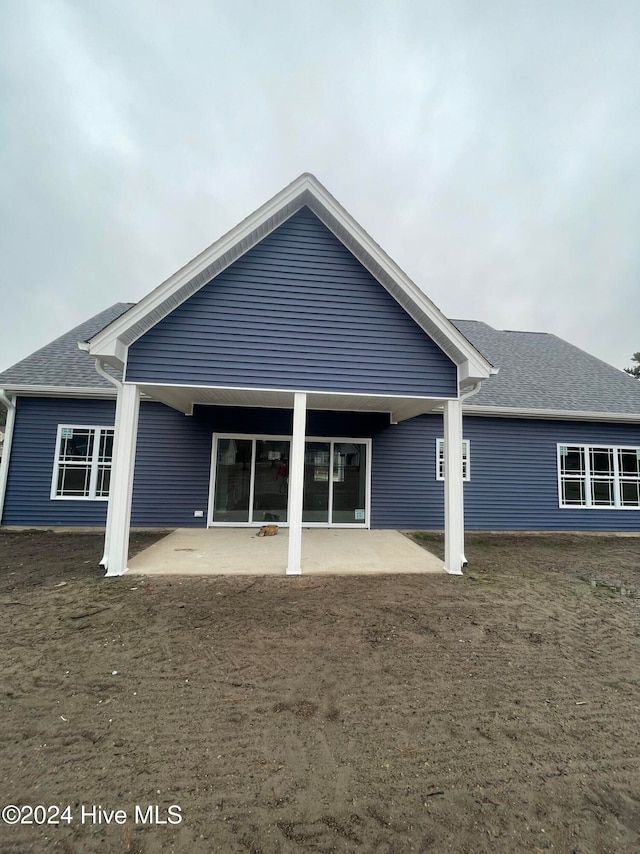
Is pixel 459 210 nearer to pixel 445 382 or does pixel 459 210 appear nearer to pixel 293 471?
pixel 445 382

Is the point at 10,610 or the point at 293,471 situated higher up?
the point at 293,471

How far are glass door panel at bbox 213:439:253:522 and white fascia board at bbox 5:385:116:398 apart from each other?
281 centimetres

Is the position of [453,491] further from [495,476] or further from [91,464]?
[91,464]

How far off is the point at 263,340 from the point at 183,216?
17.9 metres

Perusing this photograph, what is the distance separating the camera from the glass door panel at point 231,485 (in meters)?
8.45

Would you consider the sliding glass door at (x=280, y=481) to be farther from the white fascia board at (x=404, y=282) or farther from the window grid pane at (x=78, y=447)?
the white fascia board at (x=404, y=282)

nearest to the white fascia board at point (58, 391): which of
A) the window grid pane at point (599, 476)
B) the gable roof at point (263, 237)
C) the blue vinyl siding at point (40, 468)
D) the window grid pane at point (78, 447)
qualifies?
the blue vinyl siding at point (40, 468)

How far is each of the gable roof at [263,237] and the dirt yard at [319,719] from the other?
11.1 feet

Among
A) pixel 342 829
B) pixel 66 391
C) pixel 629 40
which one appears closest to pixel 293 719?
pixel 342 829

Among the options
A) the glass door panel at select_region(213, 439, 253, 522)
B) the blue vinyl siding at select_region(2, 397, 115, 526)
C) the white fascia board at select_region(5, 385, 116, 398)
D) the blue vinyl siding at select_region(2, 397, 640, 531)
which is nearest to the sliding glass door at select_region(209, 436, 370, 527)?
the glass door panel at select_region(213, 439, 253, 522)

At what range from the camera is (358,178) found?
16750 mm

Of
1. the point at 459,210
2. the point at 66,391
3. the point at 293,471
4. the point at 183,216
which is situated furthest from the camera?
the point at 183,216

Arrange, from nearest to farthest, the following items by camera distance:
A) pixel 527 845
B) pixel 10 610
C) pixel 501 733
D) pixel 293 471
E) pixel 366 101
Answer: pixel 527 845 < pixel 501 733 < pixel 10 610 < pixel 293 471 < pixel 366 101

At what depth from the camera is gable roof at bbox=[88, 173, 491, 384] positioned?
511cm
